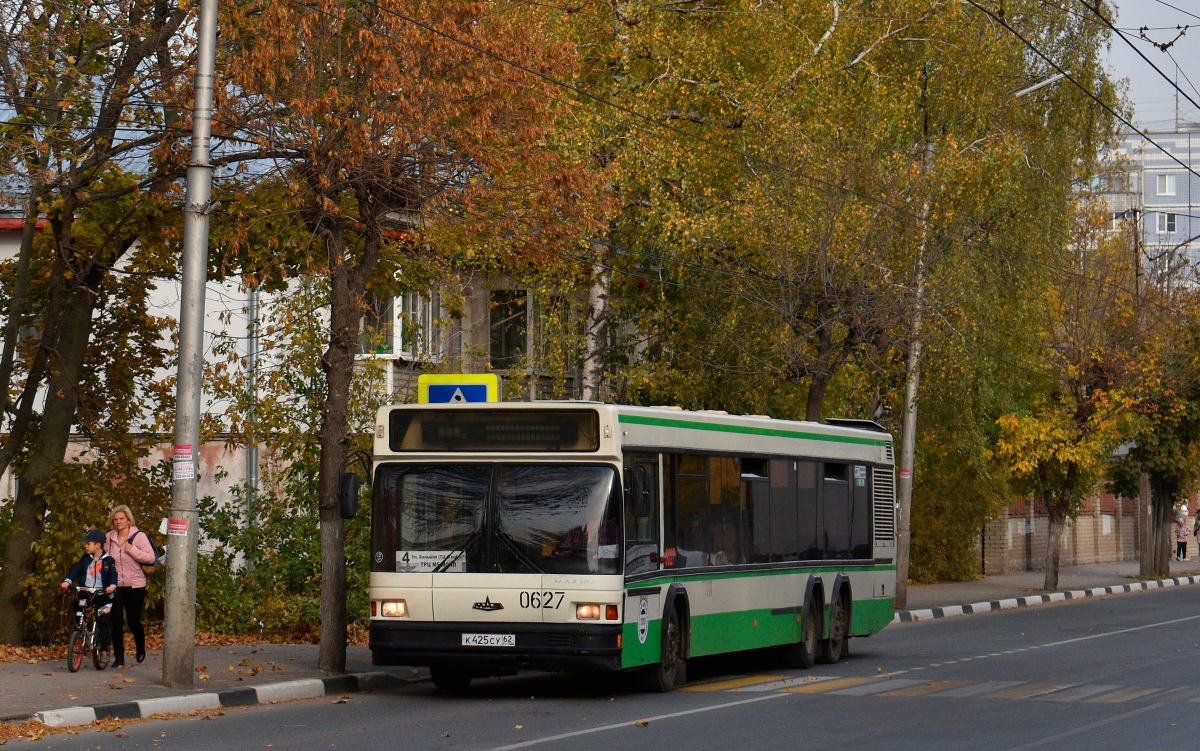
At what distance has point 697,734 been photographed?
12.3 metres

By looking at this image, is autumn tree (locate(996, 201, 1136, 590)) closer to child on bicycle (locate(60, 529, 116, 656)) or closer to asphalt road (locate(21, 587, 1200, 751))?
asphalt road (locate(21, 587, 1200, 751))

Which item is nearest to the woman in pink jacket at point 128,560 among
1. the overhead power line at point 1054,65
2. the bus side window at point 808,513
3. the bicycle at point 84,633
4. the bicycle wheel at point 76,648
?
the bicycle at point 84,633

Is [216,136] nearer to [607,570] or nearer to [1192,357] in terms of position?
[607,570]

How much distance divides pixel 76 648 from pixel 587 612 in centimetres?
555

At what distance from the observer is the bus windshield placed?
14656 mm

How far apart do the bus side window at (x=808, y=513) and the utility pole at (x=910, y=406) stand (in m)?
7.71

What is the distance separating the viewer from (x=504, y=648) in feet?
47.8

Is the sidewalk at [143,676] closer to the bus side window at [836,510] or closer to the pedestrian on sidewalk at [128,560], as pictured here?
the pedestrian on sidewalk at [128,560]

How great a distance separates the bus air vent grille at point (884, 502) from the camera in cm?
Answer: 2114

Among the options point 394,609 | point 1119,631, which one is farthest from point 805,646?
point 1119,631

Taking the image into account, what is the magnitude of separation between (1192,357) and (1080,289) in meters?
5.84

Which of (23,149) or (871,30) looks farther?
(871,30)

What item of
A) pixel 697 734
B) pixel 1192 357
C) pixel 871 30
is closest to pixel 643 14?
pixel 871 30

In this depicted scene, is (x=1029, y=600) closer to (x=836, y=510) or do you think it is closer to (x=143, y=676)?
(x=836, y=510)
